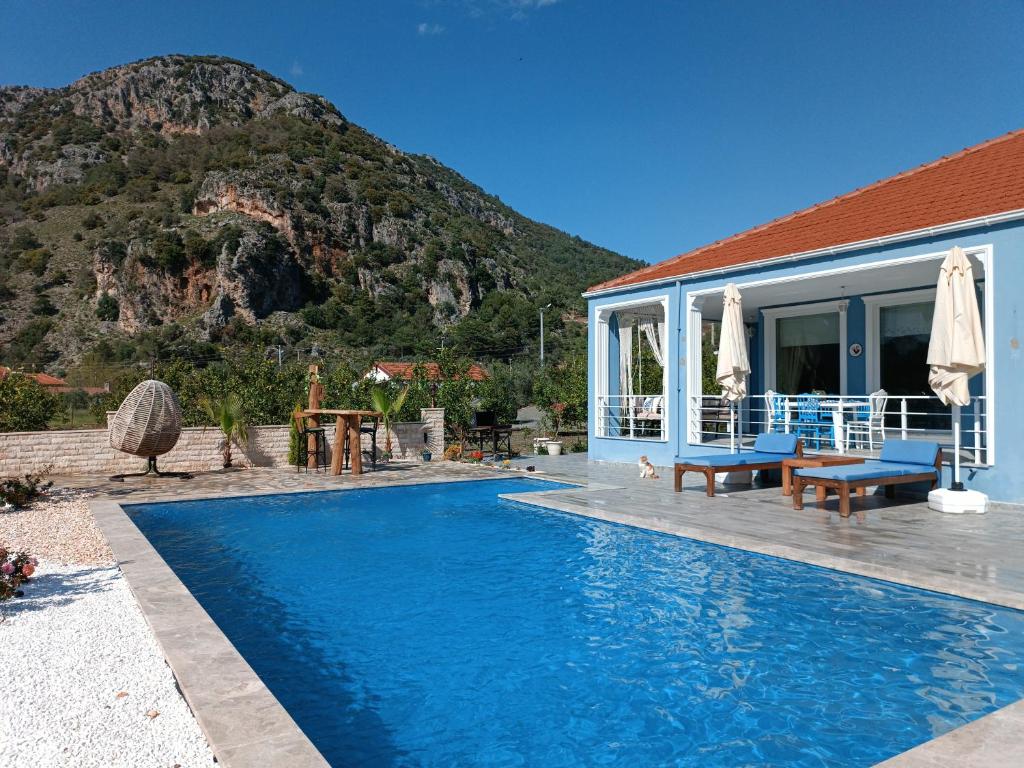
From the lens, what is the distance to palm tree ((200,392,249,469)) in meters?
13.9

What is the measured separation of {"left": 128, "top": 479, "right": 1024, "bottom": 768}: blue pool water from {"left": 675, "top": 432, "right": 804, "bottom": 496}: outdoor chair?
7.92 ft

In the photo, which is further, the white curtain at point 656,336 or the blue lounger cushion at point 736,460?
the white curtain at point 656,336

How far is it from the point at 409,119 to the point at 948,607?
49461 mm

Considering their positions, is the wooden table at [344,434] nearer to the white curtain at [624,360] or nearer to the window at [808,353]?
the white curtain at [624,360]

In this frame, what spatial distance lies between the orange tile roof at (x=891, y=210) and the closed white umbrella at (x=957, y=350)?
1.28 meters

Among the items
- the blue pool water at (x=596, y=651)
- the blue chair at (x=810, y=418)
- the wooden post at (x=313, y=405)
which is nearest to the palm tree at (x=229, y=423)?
the wooden post at (x=313, y=405)

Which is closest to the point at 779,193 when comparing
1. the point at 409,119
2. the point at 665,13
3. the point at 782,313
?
the point at 665,13

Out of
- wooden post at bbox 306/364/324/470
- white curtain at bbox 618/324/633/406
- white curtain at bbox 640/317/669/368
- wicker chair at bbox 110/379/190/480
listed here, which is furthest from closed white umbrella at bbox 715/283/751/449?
wicker chair at bbox 110/379/190/480

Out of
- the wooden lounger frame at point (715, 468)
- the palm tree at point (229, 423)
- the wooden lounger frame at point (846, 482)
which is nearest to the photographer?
the wooden lounger frame at point (846, 482)

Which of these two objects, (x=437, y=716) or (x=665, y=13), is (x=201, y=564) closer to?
(x=437, y=716)

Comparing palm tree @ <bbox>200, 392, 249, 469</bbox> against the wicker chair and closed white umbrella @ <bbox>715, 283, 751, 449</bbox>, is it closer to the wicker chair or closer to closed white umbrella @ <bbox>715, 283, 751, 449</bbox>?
the wicker chair

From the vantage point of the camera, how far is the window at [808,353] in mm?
13891

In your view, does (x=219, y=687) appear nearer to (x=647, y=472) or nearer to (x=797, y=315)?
(x=647, y=472)

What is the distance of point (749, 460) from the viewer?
1003cm
